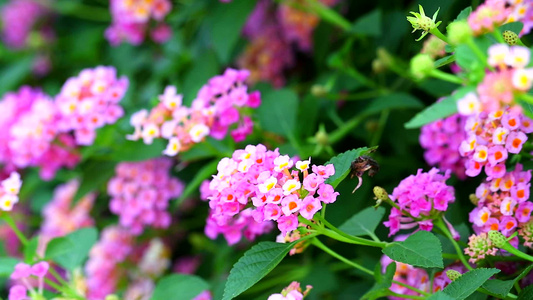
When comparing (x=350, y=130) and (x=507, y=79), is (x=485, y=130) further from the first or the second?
(x=350, y=130)

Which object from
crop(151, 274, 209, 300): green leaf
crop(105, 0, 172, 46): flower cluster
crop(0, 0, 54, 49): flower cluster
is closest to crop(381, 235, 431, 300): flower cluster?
crop(151, 274, 209, 300): green leaf

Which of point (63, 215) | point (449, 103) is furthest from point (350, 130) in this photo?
point (63, 215)

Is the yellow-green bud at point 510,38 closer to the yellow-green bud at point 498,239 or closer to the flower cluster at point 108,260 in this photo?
the yellow-green bud at point 498,239

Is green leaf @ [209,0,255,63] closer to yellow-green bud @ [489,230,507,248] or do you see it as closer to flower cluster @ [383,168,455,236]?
flower cluster @ [383,168,455,236]

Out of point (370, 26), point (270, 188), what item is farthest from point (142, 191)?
point (270, 188)

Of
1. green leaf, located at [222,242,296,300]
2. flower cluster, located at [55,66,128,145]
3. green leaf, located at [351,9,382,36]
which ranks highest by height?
flower cluster, located at [55,66,128,145]

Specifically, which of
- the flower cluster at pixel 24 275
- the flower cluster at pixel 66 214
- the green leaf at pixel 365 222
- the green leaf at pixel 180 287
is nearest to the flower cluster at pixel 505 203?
the green leaf at pixel 365 222
